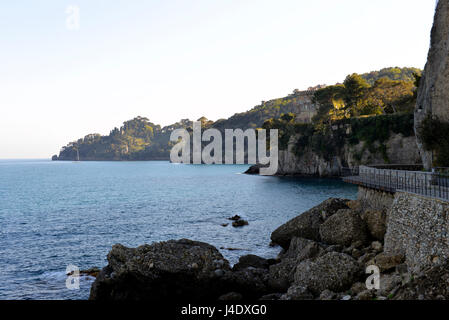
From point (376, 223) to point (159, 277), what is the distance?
12599 millimetres

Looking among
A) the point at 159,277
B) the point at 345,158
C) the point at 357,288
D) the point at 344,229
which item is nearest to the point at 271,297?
the point at 357,288

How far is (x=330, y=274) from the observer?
50.4ft

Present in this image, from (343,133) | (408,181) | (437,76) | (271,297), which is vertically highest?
(437,76)

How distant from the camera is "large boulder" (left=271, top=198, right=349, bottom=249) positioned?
953 inches

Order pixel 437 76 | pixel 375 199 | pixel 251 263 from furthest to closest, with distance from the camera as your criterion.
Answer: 1. pixel 437 76
2. pixel 375 199
3. pixel 251 263

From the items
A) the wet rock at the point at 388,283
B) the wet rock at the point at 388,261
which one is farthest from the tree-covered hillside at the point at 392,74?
the wet rock at the point at 388,283

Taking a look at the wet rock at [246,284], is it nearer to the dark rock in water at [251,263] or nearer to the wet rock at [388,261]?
the dark rock in water at [251,263]

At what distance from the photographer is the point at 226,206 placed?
4738 cm

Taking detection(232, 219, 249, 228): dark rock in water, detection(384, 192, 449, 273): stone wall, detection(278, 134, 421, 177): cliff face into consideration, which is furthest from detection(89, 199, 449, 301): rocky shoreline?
detection(278, 134, 421, 177): cliff face

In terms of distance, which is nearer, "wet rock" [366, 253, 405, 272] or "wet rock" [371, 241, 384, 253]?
"wet rock" [366, 253, 405, 272]

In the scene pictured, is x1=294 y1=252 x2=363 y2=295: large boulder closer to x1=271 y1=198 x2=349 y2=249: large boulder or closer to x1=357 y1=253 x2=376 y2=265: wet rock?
x1=357 y1=253 x2=376 y2=265: wet rock

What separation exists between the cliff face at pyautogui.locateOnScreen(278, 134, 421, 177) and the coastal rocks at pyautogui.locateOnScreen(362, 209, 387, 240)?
4431 centimetres

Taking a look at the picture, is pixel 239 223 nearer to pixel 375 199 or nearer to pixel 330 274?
pixel 375 199

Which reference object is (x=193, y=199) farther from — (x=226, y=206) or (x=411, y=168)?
(x=411, y=168)
